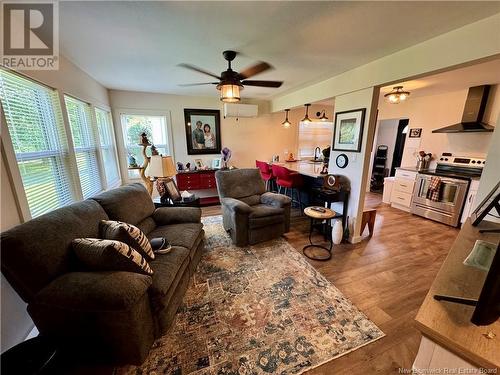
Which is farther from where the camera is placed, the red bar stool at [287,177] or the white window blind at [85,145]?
the red bar stool at [287,177]

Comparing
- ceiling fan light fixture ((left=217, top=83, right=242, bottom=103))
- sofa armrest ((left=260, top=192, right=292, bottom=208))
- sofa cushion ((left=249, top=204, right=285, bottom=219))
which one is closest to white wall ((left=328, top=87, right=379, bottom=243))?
sofa armrest ((left=260, top=192, right=292, bottom=208))

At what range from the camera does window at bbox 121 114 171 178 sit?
426cm

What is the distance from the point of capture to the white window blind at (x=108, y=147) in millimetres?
3576

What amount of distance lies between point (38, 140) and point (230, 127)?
12.0 ft

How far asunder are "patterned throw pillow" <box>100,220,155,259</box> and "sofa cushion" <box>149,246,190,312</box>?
13 cm

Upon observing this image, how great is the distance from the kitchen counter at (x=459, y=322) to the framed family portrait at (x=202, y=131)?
4577mm

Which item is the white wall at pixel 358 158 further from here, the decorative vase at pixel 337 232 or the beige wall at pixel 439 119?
the beige wall at pixel 439 119

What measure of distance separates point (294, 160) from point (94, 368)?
522 cm

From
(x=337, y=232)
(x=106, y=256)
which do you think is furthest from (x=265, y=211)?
(x=106, y=256)

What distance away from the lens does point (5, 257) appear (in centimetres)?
115

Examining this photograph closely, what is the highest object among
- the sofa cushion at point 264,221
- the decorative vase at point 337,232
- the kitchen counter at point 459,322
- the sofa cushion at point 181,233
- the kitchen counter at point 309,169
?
the kitchen counter at point 309,169

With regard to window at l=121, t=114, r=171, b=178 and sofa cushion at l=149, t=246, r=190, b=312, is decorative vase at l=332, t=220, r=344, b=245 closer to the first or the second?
sofa cushion at l=149, t=246, r=190, b=312

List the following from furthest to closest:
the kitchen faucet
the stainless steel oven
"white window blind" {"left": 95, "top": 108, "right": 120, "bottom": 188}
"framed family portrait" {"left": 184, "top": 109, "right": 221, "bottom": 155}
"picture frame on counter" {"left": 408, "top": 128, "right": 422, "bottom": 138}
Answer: the kitchen faucet < "framed family portrait" {"left": 184, "top": 109, "right": 221, "bottom": 155} < "picture frame on counter" {"left": 408, "top": 128, "right": 422, "bottom": 138} < "white window blind" {"left": 95, "top": 108, "right": 120, "bottom": 188} < the stainless steel oven

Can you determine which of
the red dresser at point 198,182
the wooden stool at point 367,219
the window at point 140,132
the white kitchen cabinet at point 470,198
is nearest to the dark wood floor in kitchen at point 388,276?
the wooden stool at point 367,219
